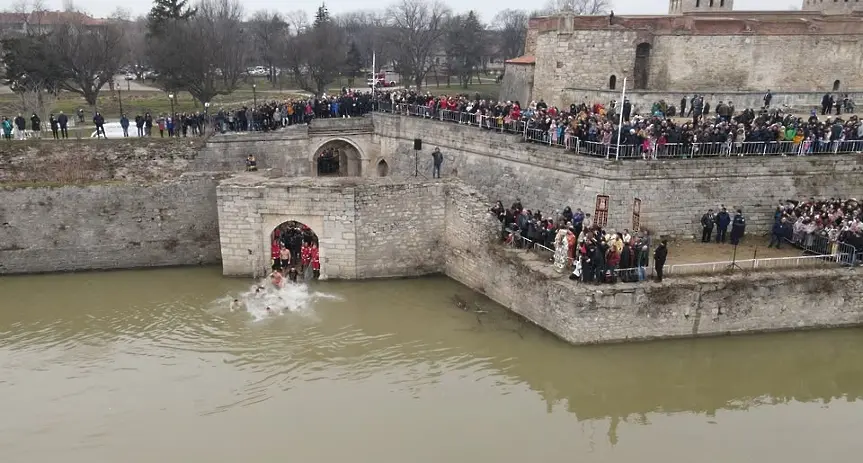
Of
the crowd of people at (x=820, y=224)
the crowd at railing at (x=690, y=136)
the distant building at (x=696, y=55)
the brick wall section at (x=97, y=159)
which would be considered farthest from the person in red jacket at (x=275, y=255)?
the crowd of people at (x=820, y=224)

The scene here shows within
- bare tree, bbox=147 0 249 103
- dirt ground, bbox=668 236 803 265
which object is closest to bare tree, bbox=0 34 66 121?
bare tree, bbox=147 0 249 103

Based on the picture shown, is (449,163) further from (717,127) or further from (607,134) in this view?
(717,127)

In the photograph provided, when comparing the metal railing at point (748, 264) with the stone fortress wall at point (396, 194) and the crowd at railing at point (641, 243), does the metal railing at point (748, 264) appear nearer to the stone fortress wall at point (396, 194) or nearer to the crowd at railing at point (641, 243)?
the crowd at railing at point (641, 243)

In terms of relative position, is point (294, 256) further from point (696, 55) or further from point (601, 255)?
point (696, 55)

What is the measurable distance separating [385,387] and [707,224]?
9385 mm

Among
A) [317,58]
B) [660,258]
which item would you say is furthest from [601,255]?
[317,58]

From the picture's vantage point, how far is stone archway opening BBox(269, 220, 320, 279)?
57.9 feet

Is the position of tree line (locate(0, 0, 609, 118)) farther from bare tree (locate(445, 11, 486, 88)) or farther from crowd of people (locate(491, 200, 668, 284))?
crowd of people (locate(491, 200, 668, 284))

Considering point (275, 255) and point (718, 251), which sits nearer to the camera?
point (718, 251)

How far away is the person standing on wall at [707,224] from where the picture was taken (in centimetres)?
1633

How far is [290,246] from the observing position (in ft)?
59.8

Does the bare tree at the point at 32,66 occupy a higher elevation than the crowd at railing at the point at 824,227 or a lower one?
higher

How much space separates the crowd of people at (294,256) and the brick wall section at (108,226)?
217 centimetres

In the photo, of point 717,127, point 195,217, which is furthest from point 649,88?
point 195,217
